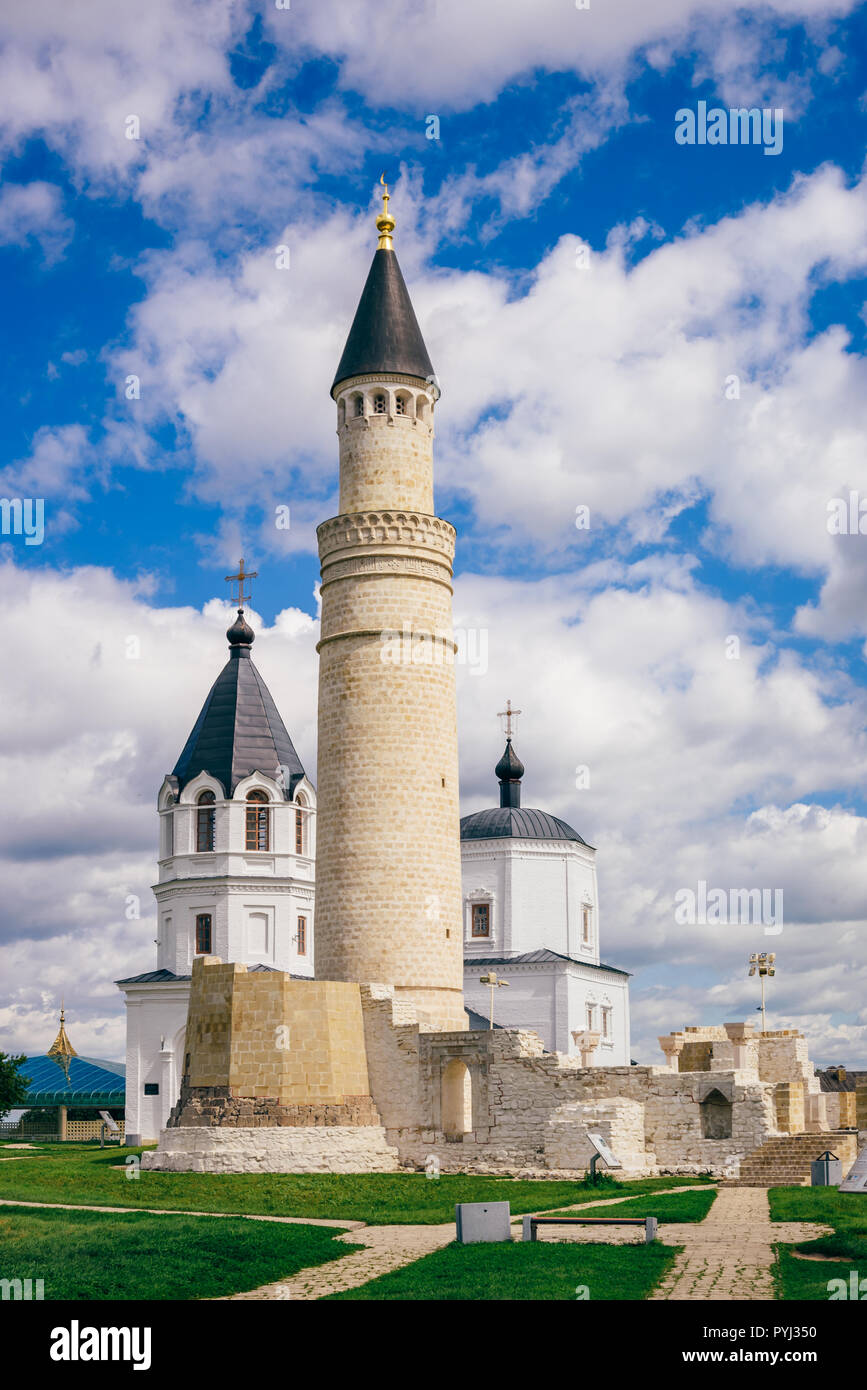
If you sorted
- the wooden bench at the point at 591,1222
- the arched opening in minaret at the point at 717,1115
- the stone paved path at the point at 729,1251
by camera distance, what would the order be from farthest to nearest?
the arched opening in minaret at the point at 717,1115
the wooden bench at the point at 591,1222
the stone paved path at the point at 729,1251

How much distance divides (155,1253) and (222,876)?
33.1 m

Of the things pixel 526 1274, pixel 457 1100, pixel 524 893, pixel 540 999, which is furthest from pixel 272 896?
pixel 526 1274

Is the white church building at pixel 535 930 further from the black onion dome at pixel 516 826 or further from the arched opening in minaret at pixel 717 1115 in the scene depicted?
the arched opening in minaret at pixel 717 1115

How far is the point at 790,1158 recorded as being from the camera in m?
23.9

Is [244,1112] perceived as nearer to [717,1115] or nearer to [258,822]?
[717,1115]

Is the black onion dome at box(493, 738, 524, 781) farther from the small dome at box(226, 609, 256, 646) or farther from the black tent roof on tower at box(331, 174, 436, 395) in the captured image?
the black tent roof on tower at box(331, 174, 436, 395)

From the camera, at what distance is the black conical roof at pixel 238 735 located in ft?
160

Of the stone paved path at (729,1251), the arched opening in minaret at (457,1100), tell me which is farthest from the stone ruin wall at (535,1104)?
the stone paved path at (729,1251)

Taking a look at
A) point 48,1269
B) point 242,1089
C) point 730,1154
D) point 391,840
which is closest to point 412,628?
point 391,840

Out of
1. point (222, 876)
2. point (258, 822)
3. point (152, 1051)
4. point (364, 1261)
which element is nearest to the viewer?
point (364, 1261)

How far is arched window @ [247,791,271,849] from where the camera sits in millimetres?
48531

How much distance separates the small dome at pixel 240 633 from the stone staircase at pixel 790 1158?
31533 millimetres
